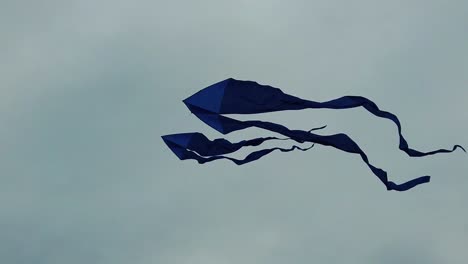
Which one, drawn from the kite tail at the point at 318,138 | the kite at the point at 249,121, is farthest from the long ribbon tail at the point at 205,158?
the kite tail at the point at 318,138

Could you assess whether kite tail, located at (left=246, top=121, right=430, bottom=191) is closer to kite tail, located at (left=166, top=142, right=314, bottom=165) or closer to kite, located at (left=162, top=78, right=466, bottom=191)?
kite, located at (left=162, top=78, right=466, bottom=191)

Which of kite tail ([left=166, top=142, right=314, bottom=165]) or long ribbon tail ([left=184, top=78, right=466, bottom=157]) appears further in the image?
long ribbon tail ([left=184, top=78, right=466, bottom=157])

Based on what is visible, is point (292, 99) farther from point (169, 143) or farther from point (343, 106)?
point (169, 143)

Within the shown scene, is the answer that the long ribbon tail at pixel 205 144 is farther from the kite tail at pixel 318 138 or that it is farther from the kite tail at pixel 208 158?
the kite tail at pixel 318 138

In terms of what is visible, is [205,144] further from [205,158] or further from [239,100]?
[239,100]

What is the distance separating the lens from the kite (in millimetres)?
39562

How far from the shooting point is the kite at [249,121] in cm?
3956

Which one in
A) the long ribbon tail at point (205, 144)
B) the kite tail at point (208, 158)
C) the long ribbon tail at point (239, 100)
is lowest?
the kite tail at point (208, 158)

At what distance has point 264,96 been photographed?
42.3m

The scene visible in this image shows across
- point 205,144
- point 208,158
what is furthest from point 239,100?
Answer: point 208,158

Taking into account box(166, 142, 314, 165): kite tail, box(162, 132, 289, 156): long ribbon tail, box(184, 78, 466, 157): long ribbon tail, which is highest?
box(184, 78, 466, 157): long ribbon tail

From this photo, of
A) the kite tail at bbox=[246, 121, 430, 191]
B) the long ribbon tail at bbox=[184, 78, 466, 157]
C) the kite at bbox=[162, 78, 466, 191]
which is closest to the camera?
the kite at bbox=[162, 78, 466, 191]

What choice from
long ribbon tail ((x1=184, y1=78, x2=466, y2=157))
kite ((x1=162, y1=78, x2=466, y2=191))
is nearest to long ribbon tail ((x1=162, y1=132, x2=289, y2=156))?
kite ((x1=162, y1=78, x2=466, y2=191))

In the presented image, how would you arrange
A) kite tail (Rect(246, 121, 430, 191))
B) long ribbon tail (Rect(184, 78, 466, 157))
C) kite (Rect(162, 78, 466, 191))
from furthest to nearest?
1. long ribbon tail (Rect(184, 78, 466, 157))
2. kite tail (Rect(246, 121, 430, 191))
3. kite (Rect(162, 78, 466, 191))
